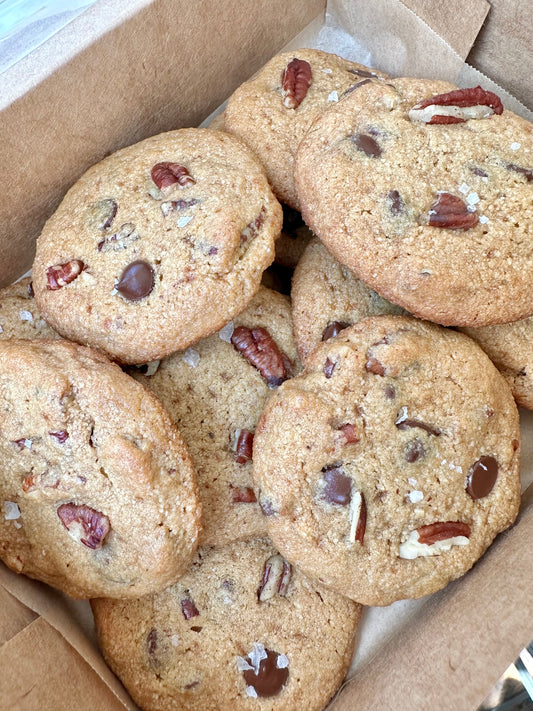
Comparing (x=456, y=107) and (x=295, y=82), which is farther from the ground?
(x=456, y=107)

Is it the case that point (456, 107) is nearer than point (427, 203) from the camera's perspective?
No

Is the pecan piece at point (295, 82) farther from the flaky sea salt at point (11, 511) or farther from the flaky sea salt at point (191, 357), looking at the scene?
the flaky sea salt at point (11, 511)

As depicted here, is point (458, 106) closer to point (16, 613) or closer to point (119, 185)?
point (119, 185)

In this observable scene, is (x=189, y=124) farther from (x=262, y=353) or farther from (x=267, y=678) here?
(x=267, y=678)

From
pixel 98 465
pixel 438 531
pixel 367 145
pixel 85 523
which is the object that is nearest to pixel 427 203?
pixel 367 145

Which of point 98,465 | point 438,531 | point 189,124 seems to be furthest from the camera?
point 189,124

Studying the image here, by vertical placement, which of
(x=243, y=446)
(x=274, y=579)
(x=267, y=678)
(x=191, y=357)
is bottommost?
(x=267, y=678)

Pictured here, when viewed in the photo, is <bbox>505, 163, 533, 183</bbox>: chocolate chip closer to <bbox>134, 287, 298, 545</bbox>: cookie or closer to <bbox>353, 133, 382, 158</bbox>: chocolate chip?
<bbox>353, 133, 382, 158</bbox>: chocolate chip
